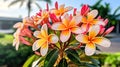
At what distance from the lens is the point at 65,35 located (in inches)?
50.8

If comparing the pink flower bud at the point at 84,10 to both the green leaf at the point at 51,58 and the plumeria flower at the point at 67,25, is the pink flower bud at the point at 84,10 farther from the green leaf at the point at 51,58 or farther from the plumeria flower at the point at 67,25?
the green leaf at the point at 51,58

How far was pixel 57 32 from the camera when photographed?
53.3 inches

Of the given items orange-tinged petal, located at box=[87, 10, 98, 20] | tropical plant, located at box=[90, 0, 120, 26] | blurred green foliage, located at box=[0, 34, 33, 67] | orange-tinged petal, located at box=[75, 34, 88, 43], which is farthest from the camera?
tropical plant, located at box=[90, 0, 120, 26]

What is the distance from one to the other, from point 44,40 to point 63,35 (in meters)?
0.08

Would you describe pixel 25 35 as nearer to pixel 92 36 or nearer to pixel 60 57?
pixel 60 57

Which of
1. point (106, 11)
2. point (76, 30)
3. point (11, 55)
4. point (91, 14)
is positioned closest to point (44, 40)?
point (76, 30)

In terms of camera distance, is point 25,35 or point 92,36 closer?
point 92,36

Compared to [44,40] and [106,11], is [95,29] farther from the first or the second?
[106,11]

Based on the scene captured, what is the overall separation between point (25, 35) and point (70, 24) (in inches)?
9.8

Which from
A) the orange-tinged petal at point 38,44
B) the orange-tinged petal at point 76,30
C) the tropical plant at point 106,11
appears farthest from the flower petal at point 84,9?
the tropical plant at point 106,11

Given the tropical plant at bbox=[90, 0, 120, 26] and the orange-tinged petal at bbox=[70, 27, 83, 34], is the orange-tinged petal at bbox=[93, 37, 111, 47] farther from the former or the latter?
the tropical plant at bbox=[90, 0, 120, 26]

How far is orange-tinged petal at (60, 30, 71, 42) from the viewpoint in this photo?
1.28 m

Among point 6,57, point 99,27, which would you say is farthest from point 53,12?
point 6,57

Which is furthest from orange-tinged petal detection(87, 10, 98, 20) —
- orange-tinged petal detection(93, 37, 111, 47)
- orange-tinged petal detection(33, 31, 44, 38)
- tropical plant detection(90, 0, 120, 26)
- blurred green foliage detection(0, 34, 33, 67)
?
tropical plant detection(90, 0, 120, 26)
